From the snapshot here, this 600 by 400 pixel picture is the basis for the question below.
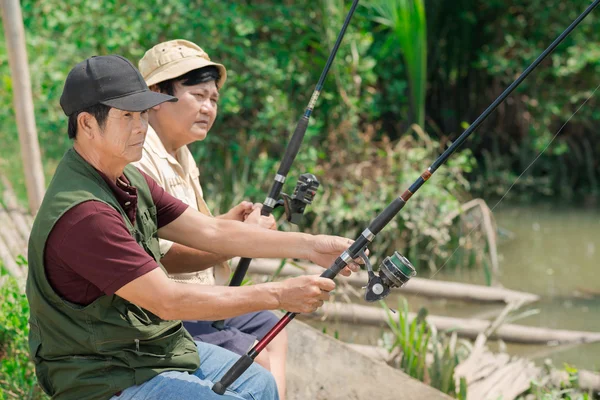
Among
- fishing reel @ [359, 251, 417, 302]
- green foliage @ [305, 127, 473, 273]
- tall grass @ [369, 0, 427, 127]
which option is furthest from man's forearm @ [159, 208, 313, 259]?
tall grass @ [369, 0, 427, 127]

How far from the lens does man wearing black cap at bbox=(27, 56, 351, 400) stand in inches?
83.9

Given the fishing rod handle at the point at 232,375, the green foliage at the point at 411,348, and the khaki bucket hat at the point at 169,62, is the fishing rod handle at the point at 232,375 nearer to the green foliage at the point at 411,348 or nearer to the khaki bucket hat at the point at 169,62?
the khaki bucket hat at the point at 169,62

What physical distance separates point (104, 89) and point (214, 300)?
649mm

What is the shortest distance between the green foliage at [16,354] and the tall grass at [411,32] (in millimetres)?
4313

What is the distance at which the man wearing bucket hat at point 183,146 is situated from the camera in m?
2.92

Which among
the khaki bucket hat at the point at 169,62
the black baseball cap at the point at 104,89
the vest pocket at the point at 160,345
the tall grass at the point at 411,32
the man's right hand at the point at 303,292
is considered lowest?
the vest pocket at the point at 160,345

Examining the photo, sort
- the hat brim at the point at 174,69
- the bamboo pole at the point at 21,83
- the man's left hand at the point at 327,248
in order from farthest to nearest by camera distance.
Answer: the bamboo pole at the point at 21,83 → the hat brim at the point at 174,69 → the man's left hand at the point at 327,248

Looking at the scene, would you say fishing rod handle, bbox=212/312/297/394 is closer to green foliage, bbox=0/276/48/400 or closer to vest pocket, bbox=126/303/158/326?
vest pocket, bbox=126/303/158/326

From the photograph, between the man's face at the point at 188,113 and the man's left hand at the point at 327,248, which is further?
the man's face at the point at 188,113

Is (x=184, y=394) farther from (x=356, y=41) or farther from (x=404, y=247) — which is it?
(x=356, y=41)

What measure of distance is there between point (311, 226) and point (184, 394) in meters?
4.59

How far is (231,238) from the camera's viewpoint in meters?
2.83

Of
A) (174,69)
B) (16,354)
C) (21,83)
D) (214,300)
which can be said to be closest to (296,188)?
(174,69)

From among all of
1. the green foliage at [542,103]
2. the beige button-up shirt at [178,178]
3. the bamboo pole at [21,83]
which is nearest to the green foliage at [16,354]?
the bamboo pole at [21,83]
